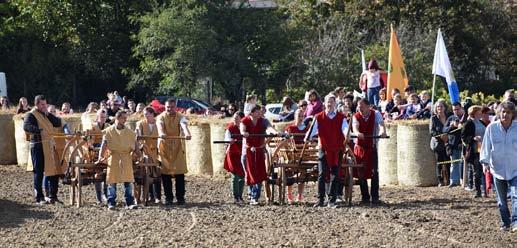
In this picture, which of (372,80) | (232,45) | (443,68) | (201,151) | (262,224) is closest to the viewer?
(262,224)

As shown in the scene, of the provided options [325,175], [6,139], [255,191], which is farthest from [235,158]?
[6,139]

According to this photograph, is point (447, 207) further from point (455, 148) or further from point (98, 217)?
point (98, 217)

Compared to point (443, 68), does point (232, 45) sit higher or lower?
higher

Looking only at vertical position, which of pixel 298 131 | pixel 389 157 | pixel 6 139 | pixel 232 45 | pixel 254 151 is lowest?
pixel 389 157

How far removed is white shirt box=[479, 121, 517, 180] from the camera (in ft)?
45.9

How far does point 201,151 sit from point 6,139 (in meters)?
6.37

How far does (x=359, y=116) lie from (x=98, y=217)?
13.7 ft

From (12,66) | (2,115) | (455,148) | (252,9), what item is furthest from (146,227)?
(12,66)

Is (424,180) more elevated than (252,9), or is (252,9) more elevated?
(252,9)

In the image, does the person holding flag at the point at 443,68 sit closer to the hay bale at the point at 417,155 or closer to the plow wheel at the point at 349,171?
the hay bale at the point at 417,155

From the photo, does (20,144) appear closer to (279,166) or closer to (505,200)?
(279,166)

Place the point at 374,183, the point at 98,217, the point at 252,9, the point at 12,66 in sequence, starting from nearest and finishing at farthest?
the point at 98,217, the point at 374,183, the point at 252,9, the point at 12,66

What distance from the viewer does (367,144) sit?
17328 millimetres

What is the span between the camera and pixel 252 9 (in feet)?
140
